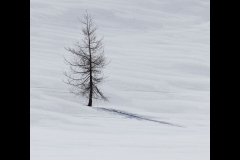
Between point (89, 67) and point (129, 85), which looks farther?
point (129, 85)

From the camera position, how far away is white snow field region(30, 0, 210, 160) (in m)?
9.73

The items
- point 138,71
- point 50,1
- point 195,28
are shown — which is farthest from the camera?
point 50,1

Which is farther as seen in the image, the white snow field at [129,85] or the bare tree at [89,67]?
the bare tree at [89,67]

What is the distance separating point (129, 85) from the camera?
89.6 ft

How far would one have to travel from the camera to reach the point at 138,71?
104 feet

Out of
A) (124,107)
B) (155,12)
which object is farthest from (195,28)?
(124,107)

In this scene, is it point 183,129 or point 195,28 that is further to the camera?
point 195,28

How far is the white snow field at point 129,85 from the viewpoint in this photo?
31.9 ft

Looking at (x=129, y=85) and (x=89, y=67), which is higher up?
(x=89, y=67)

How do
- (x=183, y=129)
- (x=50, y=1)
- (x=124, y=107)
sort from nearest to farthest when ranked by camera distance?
(x=183, y=129) → (x=124, y=107) → (x=50, y=1)

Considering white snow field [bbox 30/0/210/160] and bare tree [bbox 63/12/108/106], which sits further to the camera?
bare tree [bbox 63/12/108/106]
